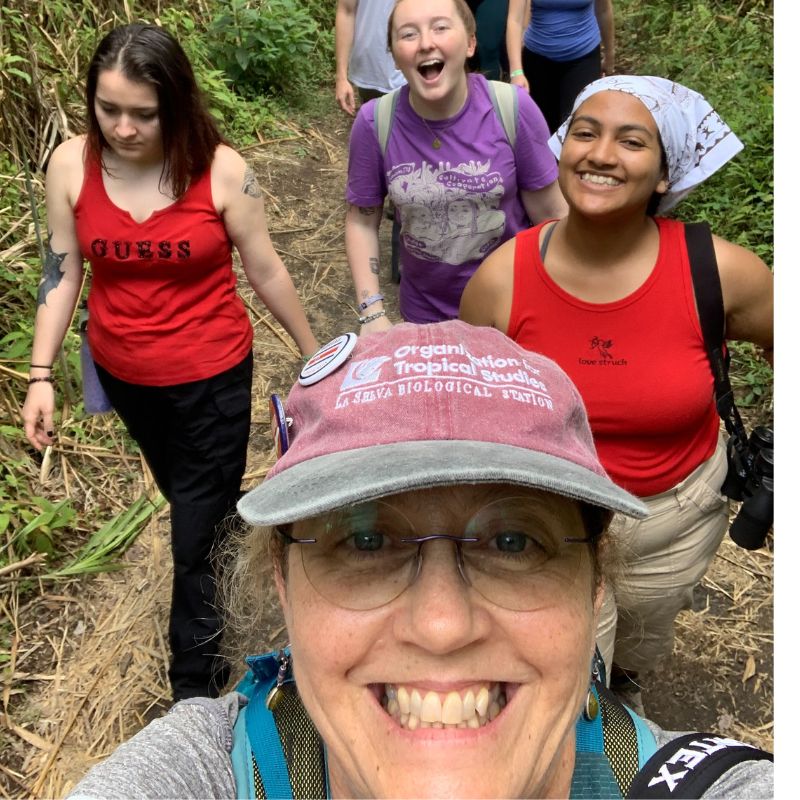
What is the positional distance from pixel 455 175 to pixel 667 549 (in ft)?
4.75

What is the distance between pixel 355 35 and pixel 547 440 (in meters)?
3.96

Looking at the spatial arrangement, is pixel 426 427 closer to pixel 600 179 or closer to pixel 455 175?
pixel 600 179

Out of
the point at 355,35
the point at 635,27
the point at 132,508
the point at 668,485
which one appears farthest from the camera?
the point at 635,27

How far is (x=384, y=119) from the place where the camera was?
3.06m

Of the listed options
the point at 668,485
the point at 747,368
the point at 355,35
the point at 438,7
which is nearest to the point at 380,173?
the point at 438,7

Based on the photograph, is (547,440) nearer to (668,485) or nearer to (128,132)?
(668,485)

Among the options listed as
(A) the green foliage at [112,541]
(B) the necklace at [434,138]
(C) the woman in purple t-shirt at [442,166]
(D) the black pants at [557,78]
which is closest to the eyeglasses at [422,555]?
(C) the woman in purple t-shirt at [442,166]

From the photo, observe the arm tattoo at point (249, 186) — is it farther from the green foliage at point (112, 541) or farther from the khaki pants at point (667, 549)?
the green foliage at point (112, 541)

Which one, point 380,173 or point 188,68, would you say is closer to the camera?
point 188,68

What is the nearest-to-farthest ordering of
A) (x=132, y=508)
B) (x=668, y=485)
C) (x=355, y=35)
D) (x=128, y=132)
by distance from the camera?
(x=668, y=485), (x=128, y=132), (x=132, y=508), (x=355, y=35)

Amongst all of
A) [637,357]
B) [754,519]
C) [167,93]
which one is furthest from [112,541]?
[754,519]

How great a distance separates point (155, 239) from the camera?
9.02ft

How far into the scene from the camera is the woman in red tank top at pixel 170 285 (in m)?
2.75

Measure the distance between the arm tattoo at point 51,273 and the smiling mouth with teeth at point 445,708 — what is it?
89.9 inches
